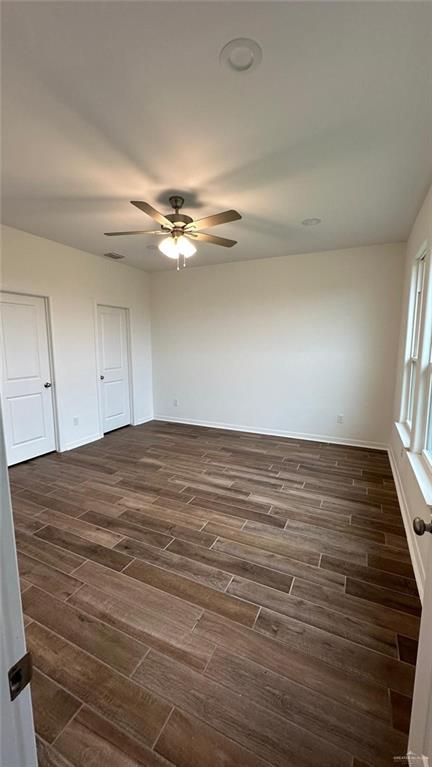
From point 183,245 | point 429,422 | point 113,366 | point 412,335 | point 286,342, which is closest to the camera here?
point 429,422

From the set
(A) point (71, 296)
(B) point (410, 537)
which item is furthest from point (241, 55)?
(A) point (71, 296)

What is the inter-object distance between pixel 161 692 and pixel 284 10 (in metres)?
2.81

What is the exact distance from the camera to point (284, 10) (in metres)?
1.17

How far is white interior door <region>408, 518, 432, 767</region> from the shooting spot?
2.92ft

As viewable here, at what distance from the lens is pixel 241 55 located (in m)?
1.36

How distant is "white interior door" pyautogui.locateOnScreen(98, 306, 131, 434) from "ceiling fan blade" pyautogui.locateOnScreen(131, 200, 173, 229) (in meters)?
2.62

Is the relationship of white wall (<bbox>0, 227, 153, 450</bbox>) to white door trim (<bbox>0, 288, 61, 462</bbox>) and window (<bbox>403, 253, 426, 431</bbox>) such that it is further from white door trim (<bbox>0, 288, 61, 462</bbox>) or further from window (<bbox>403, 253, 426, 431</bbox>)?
window (<bbox>403, 253, 426, 431</bbox>)

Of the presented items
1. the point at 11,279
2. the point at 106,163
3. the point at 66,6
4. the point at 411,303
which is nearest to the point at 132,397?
the point at 11,279

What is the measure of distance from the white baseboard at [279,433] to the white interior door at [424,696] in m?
3.67

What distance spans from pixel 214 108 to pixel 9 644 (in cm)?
231

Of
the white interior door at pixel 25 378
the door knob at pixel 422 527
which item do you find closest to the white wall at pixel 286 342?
the white interior door at pixel 25 378

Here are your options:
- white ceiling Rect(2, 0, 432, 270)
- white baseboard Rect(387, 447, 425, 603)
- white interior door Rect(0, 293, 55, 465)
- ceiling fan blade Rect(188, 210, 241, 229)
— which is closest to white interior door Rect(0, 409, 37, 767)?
white ceiling Rect(2, 0, 432, 270)

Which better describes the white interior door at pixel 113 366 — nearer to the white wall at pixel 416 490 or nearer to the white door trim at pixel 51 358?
the white door trim at pixel 51 358

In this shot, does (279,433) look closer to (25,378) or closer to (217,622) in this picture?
(217,622)
